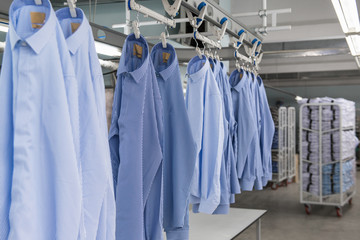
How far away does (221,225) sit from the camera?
3322 millimetres

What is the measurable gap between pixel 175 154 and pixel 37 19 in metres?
0.91

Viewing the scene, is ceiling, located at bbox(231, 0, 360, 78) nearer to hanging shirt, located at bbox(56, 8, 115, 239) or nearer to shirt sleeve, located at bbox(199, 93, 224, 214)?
shirt sleeve, located at bbox(199, 93, 224, 214)

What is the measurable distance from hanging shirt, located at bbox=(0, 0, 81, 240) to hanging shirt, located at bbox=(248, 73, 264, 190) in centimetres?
193

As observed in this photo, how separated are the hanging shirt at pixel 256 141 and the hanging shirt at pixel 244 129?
0.11 ft

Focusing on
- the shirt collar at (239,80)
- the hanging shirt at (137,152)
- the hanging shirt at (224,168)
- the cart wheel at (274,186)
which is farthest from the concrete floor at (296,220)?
the hanging shirt at (137,152)

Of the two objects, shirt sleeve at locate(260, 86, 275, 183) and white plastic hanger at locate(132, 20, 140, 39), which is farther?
shirt sleeve at locate(260, 86, 275, 183)

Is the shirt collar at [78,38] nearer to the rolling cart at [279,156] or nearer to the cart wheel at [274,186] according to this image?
the rolling cart at [279,156]

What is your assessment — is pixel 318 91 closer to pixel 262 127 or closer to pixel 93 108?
pixel 262 127

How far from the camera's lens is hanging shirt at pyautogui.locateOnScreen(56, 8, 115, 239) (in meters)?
1.33

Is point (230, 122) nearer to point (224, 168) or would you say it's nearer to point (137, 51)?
point (224, 168)

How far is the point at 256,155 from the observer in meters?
3.00

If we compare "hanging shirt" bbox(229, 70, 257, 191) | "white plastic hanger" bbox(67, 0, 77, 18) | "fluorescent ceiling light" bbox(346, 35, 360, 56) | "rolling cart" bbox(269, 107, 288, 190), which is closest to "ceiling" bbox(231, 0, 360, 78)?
"fluorescent ceiling light" bbox(346, 35, 360, 56)

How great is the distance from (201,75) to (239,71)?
34.7 inches

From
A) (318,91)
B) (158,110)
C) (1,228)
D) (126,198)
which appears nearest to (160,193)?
(126,198)
